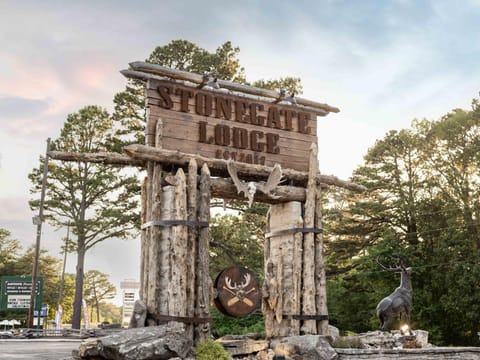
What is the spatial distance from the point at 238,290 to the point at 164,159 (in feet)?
11.0

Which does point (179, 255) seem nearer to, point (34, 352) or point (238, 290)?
point (238, 290)

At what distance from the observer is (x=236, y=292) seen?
12969 millimetres

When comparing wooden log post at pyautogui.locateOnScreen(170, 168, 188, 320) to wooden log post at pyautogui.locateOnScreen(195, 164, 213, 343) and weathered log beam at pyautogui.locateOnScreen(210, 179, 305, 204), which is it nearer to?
wooden log post at pyautogui.locateOnScreen(195, 164, 213, 343)

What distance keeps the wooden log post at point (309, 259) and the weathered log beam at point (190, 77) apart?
1.46m

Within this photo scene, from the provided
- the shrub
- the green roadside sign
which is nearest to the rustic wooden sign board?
the shrub

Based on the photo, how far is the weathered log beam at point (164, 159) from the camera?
12391 mm

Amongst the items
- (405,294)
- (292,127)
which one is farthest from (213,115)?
(405,294)

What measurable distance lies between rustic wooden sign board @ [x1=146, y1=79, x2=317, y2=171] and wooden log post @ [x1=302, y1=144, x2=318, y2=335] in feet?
1.54

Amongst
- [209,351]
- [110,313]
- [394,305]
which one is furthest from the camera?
[110,313]

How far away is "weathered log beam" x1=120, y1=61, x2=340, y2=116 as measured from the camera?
12.8m

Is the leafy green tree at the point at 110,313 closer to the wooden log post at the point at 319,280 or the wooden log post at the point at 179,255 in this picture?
the wooden log post at the point at 319,280

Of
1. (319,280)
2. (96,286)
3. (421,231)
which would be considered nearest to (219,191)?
(319,280)

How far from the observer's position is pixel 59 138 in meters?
35.1

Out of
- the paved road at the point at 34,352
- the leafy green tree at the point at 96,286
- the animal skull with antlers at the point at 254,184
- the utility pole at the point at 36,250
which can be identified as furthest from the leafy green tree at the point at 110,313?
the animal skull with antlers at the point at 254,184
